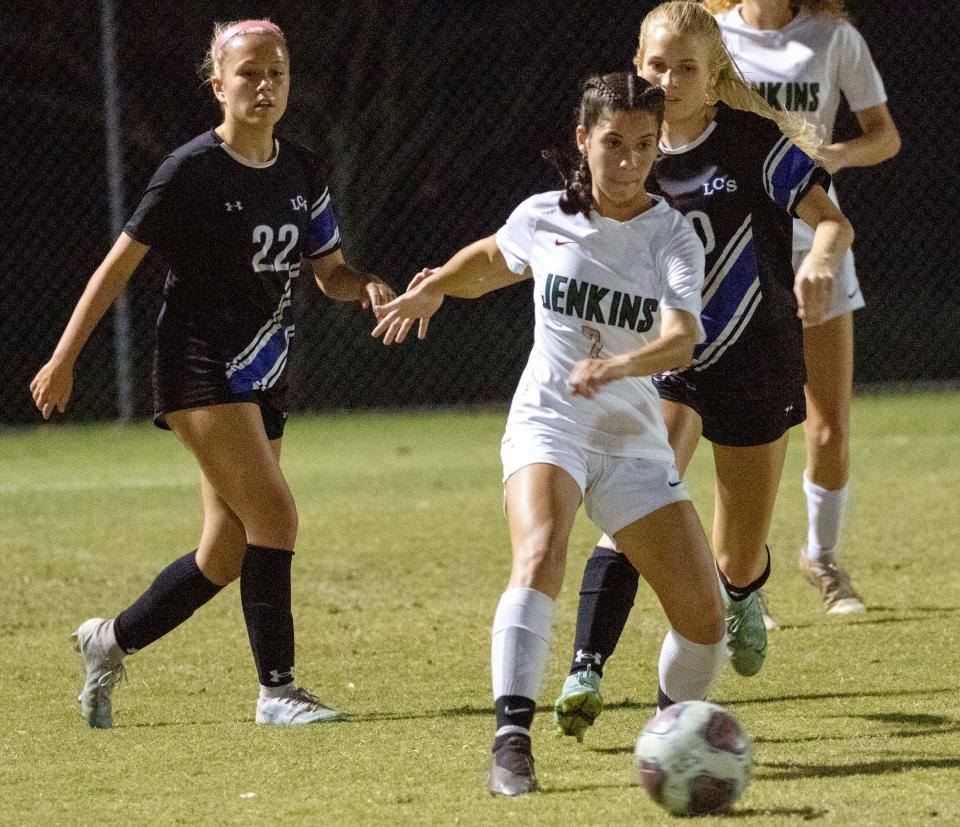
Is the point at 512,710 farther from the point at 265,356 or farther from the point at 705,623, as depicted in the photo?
the point at 265,356

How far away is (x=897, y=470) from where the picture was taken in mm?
10422

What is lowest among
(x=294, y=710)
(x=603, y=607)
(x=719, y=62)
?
(x=294, y=710)

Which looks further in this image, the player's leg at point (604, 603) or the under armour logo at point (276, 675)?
the under armour logo at point (276, 675)

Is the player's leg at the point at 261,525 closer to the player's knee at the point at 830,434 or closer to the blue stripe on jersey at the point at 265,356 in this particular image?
the blue stripe on jersey at the point at 265,356

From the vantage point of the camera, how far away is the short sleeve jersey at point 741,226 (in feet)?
15.4

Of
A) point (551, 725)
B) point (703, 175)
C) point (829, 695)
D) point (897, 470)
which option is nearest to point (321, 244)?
point (703, 175)

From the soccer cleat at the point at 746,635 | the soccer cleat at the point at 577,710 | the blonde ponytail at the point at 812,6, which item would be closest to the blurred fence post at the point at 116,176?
the blonde ponytail at the point at 812,6

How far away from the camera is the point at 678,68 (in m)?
4.57

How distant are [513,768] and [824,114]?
3.41 metres

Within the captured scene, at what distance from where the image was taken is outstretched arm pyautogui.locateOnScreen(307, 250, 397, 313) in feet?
16.1

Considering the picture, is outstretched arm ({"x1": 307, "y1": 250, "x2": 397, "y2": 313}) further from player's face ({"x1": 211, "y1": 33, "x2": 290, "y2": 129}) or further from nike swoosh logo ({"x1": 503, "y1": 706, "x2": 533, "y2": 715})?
nike swoosh logo ({"x1": 503, "y1": 706, "x2": 533, "y2": 715})

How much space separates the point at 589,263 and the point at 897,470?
22.4ft

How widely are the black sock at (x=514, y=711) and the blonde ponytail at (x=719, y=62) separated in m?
1.81

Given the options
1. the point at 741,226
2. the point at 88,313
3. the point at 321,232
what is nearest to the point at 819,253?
the point at 741,226
